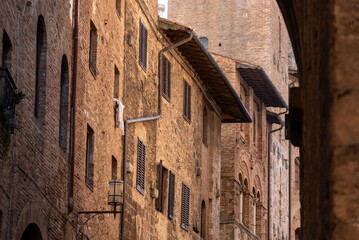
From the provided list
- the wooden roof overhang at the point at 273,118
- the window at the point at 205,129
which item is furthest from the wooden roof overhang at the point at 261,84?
the window at the point at 205,129

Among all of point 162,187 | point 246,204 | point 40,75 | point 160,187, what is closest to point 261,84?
point 246,204

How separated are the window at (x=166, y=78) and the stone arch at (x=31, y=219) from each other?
974 centimetres

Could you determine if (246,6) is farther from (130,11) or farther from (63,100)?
(63,100)

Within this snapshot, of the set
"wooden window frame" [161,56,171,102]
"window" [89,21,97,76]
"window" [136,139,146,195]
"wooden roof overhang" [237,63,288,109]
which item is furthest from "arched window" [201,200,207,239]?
"window" [89,21,97,76]

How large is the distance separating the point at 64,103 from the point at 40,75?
157 centimetres

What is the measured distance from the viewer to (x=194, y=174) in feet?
80.6

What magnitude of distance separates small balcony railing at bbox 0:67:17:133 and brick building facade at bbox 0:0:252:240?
47 mm

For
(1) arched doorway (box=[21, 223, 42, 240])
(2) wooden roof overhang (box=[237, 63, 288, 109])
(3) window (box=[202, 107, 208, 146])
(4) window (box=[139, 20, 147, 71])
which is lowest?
(1) arched doorway (box=[21, 223, 42, 240])

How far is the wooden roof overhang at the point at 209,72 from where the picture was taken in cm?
2178

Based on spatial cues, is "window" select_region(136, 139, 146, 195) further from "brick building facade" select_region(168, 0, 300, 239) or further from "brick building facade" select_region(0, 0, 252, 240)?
"brick building facade" select_region(168, 0, 300, 239)

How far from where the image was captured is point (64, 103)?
558 inches

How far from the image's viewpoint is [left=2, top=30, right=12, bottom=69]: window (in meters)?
10.7

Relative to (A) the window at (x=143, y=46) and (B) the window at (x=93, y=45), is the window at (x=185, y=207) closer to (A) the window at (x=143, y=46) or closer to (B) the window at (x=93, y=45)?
(A) the window at (x=143, y=46)

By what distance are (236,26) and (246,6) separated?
3.31 ft
